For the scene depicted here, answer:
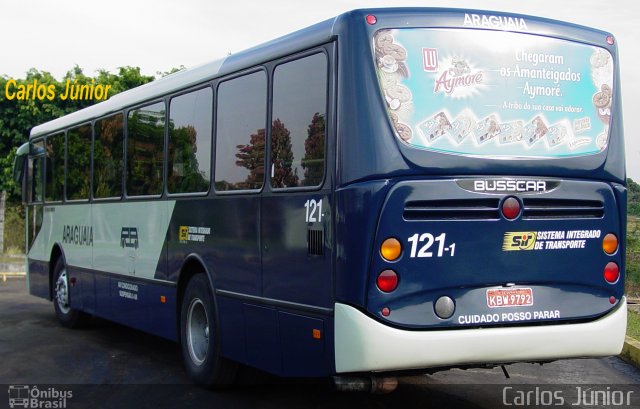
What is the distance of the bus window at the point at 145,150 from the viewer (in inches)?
405

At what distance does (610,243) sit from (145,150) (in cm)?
536

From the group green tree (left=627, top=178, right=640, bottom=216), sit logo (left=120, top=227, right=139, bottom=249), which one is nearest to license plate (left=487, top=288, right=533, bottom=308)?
sit logo (left=120, top=227, right=139, bottom=249)

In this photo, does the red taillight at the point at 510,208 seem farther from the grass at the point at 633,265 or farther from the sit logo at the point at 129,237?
the grass at the point at 633,265

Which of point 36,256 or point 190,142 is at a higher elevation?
point 190,142

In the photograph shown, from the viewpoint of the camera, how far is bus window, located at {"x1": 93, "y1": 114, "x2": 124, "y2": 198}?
37.9 feet

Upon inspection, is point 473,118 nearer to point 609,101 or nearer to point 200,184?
point 609,101

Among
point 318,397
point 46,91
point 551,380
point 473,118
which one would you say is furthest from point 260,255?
point 46,91

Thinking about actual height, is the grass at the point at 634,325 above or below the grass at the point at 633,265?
below

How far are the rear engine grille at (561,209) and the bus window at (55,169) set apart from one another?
842cm

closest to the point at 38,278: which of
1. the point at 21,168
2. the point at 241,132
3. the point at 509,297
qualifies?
the point at 21,168

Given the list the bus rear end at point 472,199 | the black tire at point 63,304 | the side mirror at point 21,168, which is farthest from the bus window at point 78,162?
the bus rear end at point 472,199

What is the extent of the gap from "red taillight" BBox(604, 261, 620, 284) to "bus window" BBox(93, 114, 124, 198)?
609cm

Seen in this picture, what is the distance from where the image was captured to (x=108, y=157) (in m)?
11.9

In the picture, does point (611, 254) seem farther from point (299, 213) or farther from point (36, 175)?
point (36, 175)
